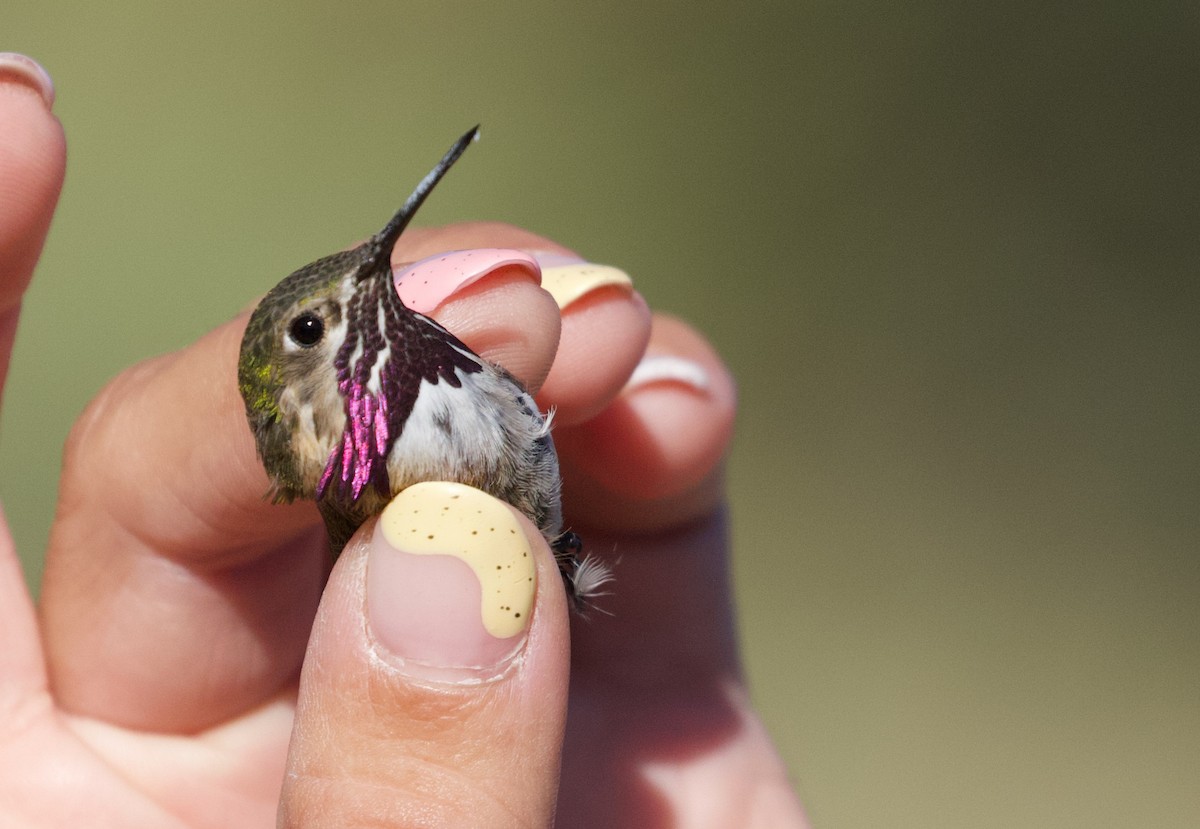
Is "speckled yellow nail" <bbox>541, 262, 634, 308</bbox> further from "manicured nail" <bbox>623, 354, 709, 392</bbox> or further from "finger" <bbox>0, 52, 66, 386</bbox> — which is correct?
"finger" <bbox>0, 52, 66, 386</bbox>

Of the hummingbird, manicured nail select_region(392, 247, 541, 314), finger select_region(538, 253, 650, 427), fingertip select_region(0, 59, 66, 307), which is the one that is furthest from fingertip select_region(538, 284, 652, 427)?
fingertip select_region(0, 59, 66, 307)

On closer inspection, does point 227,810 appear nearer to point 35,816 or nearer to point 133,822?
point 133,822

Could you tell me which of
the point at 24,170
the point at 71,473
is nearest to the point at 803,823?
the point at 71,473

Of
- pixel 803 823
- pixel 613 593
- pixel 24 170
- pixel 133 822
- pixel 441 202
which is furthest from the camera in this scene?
pixel 441 202

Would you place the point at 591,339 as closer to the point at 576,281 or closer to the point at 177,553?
the point at 576,281

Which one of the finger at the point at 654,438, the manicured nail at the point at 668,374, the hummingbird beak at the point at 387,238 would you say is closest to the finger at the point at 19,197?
the hummingbird beak at the point at 387,238

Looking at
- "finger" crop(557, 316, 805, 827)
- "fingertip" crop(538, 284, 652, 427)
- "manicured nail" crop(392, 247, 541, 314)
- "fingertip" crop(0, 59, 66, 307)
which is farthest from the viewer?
"finger" crop(557, 316, 805, 827)
